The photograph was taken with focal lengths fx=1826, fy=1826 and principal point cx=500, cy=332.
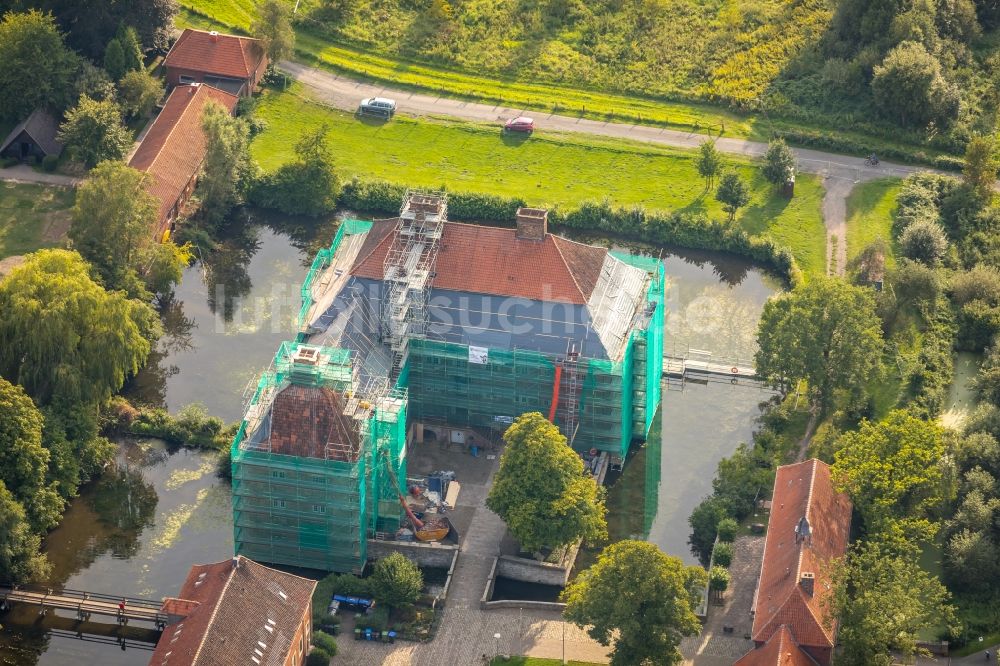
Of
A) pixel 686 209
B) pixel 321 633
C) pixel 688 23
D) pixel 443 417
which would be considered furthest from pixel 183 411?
pixel 688 23

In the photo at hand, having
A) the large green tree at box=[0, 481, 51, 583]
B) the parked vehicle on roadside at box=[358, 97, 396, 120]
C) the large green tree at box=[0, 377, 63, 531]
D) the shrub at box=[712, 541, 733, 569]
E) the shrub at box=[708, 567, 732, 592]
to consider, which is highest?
the parked vehicle on roadside at box=[358, 97, 396, 120]

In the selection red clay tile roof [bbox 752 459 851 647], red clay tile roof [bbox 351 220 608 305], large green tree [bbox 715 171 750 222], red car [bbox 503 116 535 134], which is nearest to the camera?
red clay tile roof [bbox 752 459 851 647]

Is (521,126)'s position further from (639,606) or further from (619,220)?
(639,606)

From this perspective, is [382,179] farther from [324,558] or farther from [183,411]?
[324,558]

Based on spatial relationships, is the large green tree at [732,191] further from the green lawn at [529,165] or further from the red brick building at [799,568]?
the red brick building at [799,568]

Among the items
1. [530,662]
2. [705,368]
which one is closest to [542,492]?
[530,662]

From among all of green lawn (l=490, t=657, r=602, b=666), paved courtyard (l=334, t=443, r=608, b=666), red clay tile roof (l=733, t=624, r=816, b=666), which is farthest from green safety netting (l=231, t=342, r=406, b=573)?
red clay tile roof (l=733, t=624, r=816, b=666)

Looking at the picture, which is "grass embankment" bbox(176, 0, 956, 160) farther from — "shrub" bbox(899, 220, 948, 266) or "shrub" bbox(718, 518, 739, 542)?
"shrub" bbox(718, 518, 739, 542)
